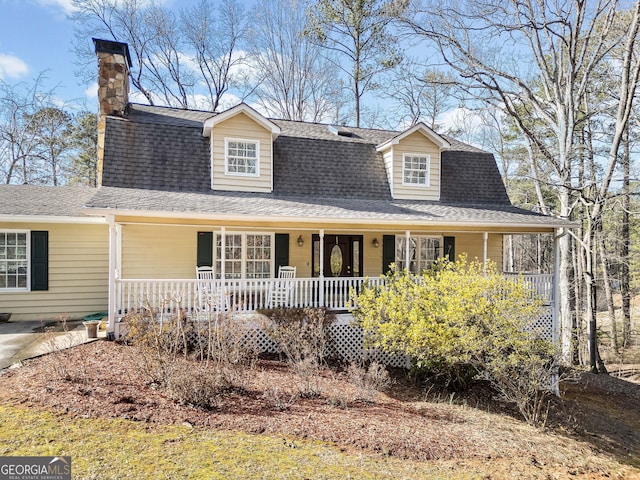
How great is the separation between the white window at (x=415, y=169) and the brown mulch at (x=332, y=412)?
275 inches

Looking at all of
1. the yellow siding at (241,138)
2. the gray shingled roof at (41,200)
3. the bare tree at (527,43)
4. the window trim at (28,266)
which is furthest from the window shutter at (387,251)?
the window trim at (28,266)

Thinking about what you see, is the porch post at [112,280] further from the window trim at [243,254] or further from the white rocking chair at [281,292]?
the white rocking chair at [281,292]

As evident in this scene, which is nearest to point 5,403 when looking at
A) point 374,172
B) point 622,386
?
point 374,172

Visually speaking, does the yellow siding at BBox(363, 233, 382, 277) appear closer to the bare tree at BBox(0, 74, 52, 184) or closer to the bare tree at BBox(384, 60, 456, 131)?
the bare tree at BBox(384, 60, 456, 131)

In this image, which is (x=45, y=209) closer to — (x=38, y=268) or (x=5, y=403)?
(x=38, y=268)

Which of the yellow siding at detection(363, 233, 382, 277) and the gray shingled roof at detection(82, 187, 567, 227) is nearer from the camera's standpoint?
the gray shingled roof at detection(82, 187, 567, 227)

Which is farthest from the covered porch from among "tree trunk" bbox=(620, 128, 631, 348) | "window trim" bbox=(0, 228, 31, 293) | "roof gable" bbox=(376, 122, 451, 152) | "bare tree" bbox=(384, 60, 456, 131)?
"bare tree" bbox=(384, 60, 456, 131)

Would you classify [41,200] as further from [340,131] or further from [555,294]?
[555,294]

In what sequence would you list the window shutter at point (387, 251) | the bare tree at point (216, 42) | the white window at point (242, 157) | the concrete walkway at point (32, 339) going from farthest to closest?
the bare tree at point (216, 42) → the window shutter at point (387, 251) → the white window at point (242, 157) → the concrete walkway at point (32, 339)

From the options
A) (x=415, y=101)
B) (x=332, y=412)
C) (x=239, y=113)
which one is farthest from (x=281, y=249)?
(x=415, y=101)

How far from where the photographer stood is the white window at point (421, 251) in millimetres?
12703

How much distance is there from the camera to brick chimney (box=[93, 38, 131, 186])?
11305mm

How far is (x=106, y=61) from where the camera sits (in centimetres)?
1148

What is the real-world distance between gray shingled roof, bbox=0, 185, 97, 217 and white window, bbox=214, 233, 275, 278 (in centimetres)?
368
